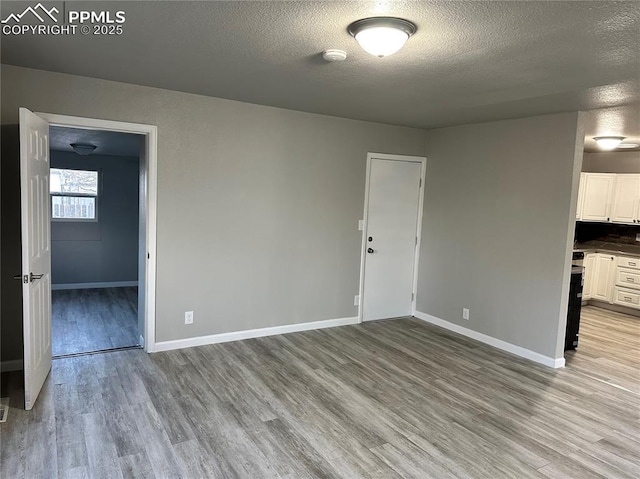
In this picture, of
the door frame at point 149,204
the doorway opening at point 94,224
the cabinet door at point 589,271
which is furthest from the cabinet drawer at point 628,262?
the doorway opening at point 94,224

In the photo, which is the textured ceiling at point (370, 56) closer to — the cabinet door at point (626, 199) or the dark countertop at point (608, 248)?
the cabinet door at point (626, 199)

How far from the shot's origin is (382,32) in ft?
7.01

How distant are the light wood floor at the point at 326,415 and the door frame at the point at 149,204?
0.31m

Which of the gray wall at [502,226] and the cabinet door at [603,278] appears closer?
the gray wall at [502,226]

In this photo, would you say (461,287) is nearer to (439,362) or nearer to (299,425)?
(439,362)

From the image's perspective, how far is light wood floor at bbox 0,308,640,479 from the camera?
2527 mm

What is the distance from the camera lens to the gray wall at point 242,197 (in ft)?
12.4

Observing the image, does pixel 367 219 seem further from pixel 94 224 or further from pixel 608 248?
pixel 94 224

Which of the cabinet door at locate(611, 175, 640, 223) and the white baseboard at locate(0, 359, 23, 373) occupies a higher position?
the cabinet door at locate(611, 175, 640, 223)

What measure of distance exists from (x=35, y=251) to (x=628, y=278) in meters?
7.23

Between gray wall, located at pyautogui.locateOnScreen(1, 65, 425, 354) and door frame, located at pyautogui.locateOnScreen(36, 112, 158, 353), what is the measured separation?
0.17 feet

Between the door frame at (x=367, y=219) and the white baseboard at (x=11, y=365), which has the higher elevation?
the door frame at (x=367, y=219)

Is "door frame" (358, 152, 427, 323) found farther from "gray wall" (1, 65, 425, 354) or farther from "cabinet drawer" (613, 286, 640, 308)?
"cabinet drawer" (613, 286, 640, 308)

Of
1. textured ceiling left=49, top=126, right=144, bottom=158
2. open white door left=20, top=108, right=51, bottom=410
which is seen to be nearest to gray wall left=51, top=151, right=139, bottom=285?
textured ceiling left=49, top=126, right=144, bottom=158
